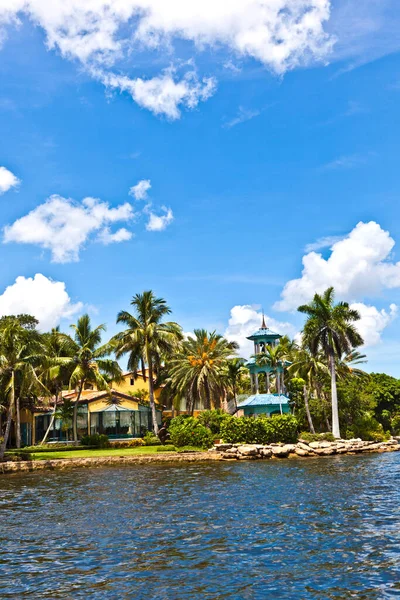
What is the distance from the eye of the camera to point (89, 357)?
5762 cm

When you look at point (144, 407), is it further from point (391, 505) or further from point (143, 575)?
point (143, 575)

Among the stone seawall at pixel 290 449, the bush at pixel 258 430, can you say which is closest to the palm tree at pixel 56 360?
the bush at pixel 258 430

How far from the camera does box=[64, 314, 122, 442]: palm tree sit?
56469 millimetres

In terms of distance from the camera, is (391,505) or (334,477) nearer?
(391,505)

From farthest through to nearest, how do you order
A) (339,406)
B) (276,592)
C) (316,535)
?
(339,406) → (316,535) → (276,592)

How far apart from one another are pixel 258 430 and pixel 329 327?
41.9ft

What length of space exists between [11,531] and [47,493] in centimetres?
1011

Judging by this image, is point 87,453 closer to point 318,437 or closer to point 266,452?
point 266,452

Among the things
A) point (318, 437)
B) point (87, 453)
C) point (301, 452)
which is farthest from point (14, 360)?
point (318, 437)

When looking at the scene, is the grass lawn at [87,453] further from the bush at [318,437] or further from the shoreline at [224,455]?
the bush at [318,437]

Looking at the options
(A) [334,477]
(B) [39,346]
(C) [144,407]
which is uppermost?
(B) [39,346]

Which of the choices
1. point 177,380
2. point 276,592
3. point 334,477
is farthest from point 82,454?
point 276,592

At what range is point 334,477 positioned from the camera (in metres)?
31.1

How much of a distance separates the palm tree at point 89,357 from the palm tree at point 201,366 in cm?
681
